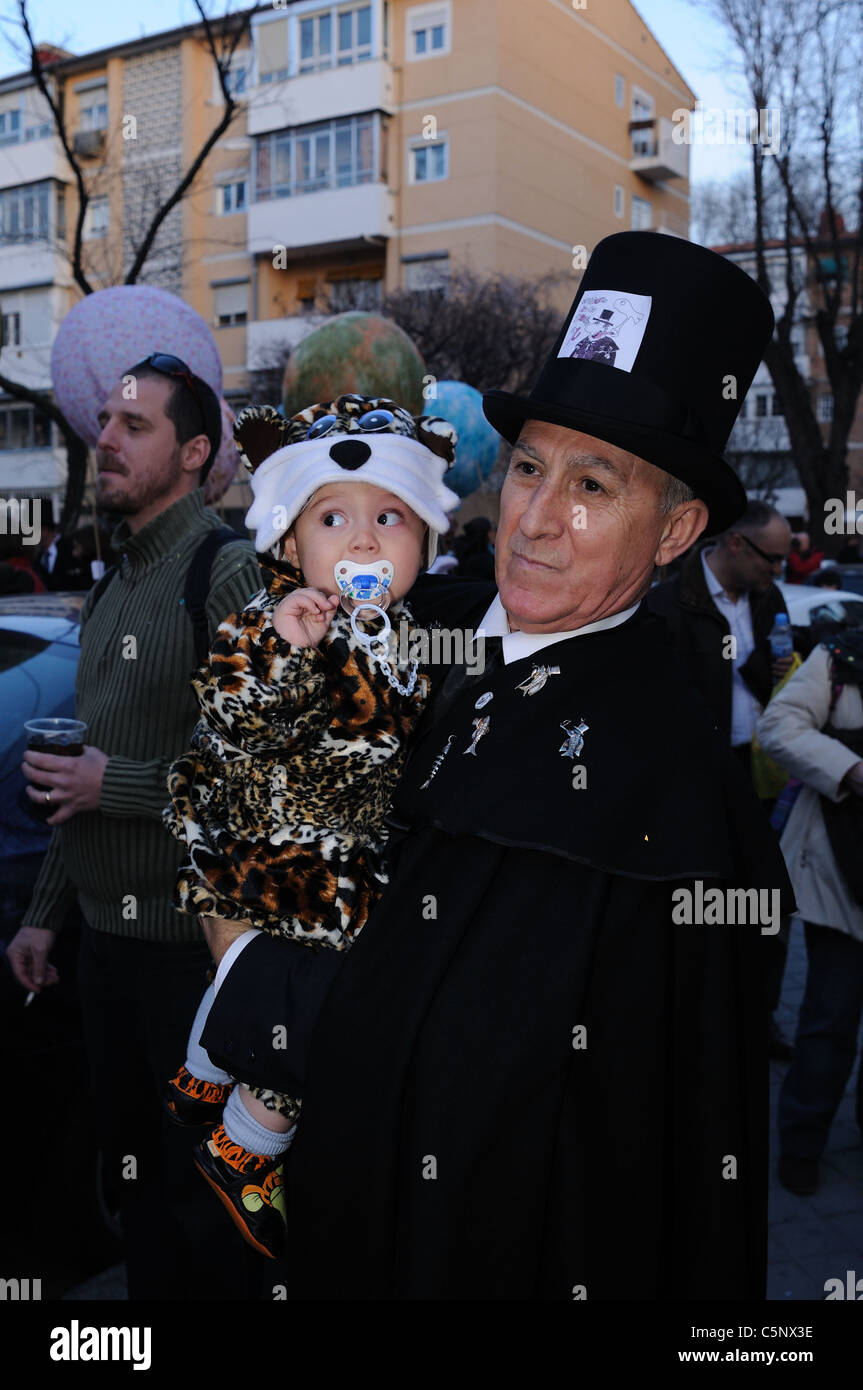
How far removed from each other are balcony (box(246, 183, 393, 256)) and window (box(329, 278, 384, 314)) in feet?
3.88

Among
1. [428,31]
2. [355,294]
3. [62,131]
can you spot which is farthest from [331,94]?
[62,131]

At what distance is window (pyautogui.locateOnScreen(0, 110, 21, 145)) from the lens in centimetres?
3688

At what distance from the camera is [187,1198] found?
275 cm

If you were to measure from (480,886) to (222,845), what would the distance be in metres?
0.56

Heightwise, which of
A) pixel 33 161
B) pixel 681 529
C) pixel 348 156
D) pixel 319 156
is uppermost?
pixel 33 161

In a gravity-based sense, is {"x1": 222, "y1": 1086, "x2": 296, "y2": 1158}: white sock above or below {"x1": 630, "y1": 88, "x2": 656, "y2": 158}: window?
below

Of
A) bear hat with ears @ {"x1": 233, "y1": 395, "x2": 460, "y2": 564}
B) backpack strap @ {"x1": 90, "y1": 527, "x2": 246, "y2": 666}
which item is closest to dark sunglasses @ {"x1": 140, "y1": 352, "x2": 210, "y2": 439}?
backpack strap @ {"x1": 90, "y1": 527, "x2": 246, "y2": 666}

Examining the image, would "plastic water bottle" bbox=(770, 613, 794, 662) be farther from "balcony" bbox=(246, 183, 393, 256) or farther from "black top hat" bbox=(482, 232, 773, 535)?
"balcony" bbox=(246, 183, 393, 256)

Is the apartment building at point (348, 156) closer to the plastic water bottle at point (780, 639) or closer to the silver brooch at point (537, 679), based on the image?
the plastic water bottle at point (780, 639)

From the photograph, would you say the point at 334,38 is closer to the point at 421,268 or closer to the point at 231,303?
the point at 421,268

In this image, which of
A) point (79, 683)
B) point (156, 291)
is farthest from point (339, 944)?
point (156, 291)

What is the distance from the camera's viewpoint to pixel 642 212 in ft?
122

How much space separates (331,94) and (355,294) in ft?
25.6

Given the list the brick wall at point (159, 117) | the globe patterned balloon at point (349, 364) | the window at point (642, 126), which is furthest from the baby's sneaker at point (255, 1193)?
the window at point (642, 126)
